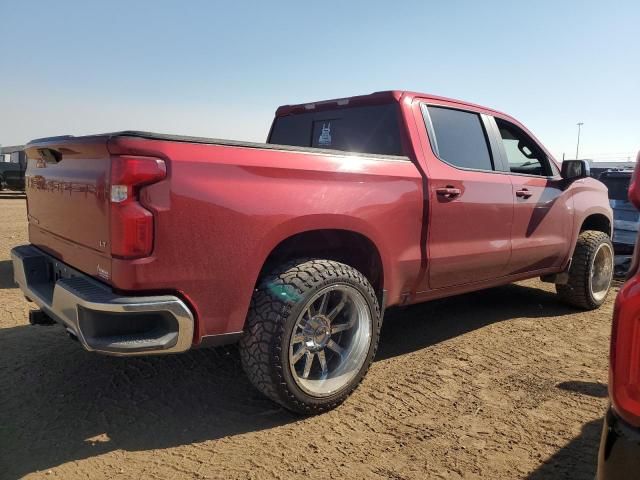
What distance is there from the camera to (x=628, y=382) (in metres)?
1.18

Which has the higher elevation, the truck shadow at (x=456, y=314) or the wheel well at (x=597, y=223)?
the wheel well at (x=597, y=223)

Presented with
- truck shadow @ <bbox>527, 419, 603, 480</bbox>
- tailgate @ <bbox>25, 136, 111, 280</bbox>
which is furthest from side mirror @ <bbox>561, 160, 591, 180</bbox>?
tailgate @ <bbox>25, 136, 111, 280</bbox>

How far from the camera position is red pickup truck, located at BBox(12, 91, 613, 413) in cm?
232

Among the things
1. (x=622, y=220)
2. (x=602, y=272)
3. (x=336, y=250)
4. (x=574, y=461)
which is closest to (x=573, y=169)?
(x=602, y=272)

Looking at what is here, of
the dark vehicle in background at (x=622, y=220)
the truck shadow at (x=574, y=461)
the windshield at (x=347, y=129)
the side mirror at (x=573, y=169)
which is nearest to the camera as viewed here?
the truck shadow at (x=574, y=461)

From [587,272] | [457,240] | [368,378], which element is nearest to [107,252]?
[368,378]

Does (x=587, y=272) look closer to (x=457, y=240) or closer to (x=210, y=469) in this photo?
(x=457, y=240)

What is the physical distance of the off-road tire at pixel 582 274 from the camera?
5.00m

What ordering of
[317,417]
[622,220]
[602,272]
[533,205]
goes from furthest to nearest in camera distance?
[622,220]
[602,272]
[533,205]
[317,417]

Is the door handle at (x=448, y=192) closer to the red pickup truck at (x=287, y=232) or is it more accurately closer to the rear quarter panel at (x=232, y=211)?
the red pickup truck at (x=287, y=232)

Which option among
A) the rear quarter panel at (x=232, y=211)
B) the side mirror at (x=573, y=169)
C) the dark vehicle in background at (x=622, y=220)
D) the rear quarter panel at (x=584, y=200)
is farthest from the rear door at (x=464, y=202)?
the dark vehicle in background at (x=622, y=220)

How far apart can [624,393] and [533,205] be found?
3446mm

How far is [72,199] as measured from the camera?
2699mm

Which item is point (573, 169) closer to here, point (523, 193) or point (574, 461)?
point (523, 193)
